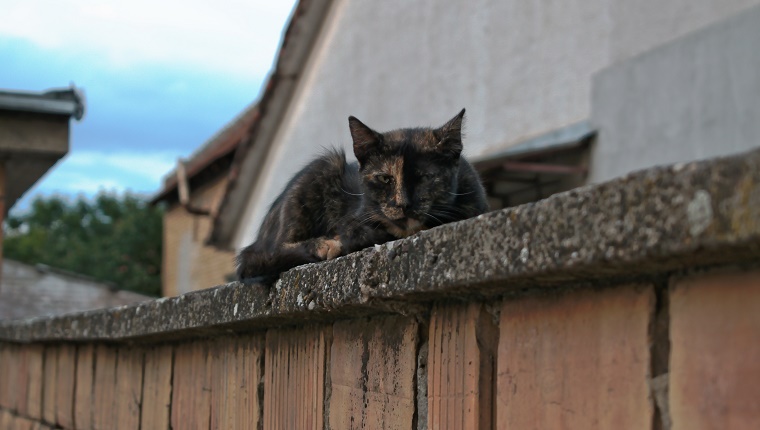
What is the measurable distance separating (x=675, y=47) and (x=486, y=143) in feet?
10.9

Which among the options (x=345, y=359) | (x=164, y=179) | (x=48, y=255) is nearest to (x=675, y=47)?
(x=345, y=359)

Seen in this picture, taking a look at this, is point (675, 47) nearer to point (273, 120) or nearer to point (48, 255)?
point (273, 120)

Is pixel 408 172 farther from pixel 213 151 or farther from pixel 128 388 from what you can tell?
pixel 213 151

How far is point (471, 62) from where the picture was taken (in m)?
12.6

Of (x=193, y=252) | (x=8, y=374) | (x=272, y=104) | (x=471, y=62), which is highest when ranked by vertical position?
(x=272, y=104)

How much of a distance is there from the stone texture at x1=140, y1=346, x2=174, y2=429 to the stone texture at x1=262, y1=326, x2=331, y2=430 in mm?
1069

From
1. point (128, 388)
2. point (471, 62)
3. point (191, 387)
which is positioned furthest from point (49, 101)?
point (471, 62)

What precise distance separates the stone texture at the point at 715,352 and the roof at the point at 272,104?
14800mm

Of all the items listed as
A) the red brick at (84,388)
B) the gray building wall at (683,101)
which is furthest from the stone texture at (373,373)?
the gray building wall at (683,101)

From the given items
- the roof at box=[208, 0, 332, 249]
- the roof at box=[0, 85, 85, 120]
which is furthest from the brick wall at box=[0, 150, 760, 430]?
the roof at box=[208, 0, 332, 249]

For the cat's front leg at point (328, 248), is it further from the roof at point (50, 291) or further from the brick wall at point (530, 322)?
the roof at point (50, 291)

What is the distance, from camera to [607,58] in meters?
10.5

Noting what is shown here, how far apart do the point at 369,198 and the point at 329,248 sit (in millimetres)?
242

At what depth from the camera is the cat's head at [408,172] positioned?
3.19m
